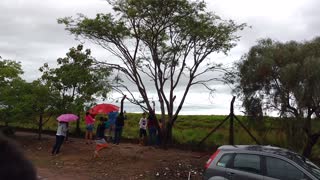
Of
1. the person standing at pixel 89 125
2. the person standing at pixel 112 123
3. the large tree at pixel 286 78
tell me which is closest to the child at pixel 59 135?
the person standing at pixel 89 125

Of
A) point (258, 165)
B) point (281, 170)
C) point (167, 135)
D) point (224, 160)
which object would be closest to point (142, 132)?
point (167, 135)

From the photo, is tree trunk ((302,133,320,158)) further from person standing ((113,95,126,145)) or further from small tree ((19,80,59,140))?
small tree ((19,80,59,140))

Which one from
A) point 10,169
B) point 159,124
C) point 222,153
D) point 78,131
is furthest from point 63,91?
point 10,169

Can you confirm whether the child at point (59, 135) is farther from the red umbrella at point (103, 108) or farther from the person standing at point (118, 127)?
the person standing at point (118, 127)

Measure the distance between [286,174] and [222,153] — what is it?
1880 mm

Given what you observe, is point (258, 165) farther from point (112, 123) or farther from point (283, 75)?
point (112, 123)

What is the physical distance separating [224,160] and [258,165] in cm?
102

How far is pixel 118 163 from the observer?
19922mm

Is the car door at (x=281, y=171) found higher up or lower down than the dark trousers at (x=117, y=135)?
lower down

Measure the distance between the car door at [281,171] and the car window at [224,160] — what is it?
104cm

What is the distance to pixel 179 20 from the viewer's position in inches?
923

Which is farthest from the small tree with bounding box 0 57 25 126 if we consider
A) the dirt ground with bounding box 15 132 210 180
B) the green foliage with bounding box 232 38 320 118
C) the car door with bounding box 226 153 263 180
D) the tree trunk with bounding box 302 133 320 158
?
the car door with bounding box 226 153 263 180

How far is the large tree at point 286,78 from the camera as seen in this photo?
18.0 m

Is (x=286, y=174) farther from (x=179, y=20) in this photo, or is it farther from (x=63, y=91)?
(x=63, y=91)
